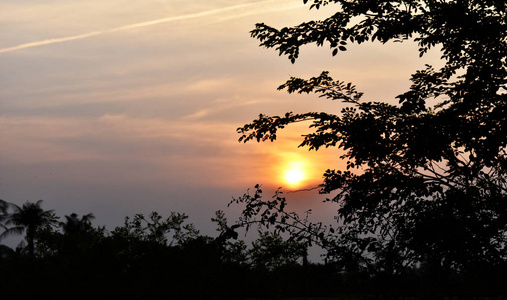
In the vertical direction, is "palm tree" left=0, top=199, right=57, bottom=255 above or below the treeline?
above

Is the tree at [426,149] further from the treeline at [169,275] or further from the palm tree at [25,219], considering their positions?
the palm tree at [25,219]

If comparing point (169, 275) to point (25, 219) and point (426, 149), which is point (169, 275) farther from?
point (25, 219)

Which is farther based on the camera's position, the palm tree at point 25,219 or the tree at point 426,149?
the palm tree at point 25,219

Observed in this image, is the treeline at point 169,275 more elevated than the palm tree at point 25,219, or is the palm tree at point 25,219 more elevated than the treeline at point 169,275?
the palm tree at point 25,219

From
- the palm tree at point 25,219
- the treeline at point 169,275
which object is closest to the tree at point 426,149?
the treeline at point 169,275

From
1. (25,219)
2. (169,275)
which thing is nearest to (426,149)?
(169,275)

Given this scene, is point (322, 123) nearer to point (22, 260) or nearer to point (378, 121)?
point (378, 121)

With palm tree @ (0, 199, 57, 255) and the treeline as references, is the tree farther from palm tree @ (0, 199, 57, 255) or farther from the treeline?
palm tree @ (0, 199, 57, 255)

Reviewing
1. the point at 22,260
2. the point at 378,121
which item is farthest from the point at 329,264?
the point at 22,260

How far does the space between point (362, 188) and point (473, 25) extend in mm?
3380

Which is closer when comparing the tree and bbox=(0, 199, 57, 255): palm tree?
the tree

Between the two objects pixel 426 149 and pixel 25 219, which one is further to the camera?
pixel 25 219

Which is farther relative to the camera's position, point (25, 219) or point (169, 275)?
point (25, 219)

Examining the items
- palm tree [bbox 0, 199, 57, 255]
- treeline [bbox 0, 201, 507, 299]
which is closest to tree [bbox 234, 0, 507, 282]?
treeline [bbox 0, 201, 507, 299]
